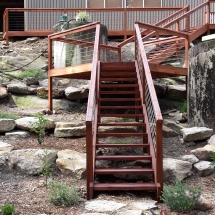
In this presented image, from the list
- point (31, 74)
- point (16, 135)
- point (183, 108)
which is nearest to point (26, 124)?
point (16, 135)

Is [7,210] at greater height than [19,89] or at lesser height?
lesser

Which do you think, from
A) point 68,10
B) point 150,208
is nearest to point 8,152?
point 150,208

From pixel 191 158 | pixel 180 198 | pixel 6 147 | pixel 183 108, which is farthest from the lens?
pixel 183 108

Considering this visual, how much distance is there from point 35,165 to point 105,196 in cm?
139

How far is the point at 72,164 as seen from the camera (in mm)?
5668

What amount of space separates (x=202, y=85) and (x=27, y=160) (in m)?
3.94

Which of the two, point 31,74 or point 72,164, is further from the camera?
point 31,74

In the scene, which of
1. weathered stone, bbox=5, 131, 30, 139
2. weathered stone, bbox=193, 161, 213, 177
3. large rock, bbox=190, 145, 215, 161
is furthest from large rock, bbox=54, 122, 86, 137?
weathered stone, bbox=193, 161, 213, 177

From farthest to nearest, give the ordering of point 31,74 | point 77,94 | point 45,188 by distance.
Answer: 1. point 31,74
2. point 77,94
3. point 45,188

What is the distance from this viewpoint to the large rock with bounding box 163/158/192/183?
5457mm

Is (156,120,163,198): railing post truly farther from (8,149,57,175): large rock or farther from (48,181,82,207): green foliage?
(8,149,57,175): large rock

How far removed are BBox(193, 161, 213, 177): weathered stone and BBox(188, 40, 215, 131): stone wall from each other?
5.32 ft

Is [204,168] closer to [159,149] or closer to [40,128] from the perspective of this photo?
[159,149]

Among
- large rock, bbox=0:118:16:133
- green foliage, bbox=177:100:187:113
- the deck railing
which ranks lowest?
large rock, bbox=0:118:16:133
